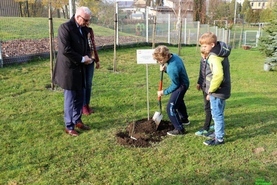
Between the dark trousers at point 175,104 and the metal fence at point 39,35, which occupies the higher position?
the metal fence at point 39,35

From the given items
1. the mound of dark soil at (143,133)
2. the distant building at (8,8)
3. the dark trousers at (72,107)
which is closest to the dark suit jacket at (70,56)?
the dark trousers at (72,107)

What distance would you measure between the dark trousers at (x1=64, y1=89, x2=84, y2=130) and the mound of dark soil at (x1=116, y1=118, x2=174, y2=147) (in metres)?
→ 0.74

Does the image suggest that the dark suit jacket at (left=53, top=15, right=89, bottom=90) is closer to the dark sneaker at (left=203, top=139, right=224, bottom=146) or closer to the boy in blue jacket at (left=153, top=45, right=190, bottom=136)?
the boy in blue jacket at (left=153, top=45, right=190, bottom=136)

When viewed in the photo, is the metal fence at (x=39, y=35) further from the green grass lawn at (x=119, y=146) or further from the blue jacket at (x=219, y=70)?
the blue jacket at (x=219, y=70)

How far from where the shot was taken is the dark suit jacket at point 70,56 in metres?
4.20

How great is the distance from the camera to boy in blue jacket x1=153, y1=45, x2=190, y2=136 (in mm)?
4227

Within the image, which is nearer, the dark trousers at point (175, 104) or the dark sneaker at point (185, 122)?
the dark trousers at point (175, 104)

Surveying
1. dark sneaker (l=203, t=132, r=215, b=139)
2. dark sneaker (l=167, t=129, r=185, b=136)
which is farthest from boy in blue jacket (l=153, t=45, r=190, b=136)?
dark sneaker (l=203, t=132, r=215, b=139)

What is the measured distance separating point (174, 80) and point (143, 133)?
1003 mm

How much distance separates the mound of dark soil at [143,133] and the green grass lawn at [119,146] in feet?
Answer: 0.42

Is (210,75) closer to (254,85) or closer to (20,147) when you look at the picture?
(20,147)

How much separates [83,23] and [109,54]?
7544mm

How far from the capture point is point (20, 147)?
4.09 metres

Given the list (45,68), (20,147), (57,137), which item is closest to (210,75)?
(57,137)
